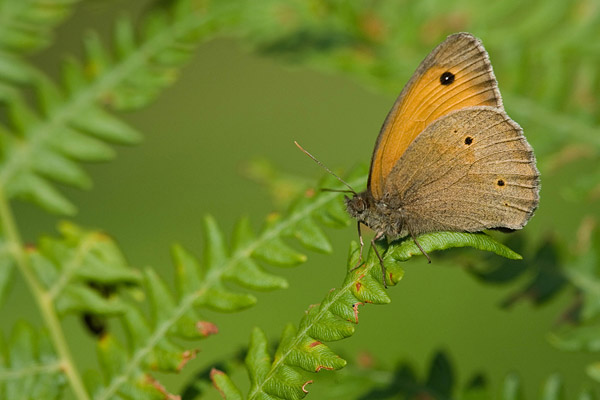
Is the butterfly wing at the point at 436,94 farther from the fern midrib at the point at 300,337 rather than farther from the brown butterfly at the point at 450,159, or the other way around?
the fern midrib at the point at 300,337

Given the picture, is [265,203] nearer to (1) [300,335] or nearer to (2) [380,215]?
(2) [380,215]

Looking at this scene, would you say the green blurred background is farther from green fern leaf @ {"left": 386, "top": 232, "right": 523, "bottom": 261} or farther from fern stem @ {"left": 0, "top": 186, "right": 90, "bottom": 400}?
green fern leaf @ {"left": 386, "top": 232, "right": 523, "bottom": 261}

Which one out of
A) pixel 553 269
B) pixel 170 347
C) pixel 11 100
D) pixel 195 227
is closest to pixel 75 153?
pixel 11 100

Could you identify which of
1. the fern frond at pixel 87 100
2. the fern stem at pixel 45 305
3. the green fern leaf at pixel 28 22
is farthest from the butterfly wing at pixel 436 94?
the green fern leaf at pixel 28 22

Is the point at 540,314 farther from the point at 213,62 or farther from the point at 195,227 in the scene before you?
the point at 213,62

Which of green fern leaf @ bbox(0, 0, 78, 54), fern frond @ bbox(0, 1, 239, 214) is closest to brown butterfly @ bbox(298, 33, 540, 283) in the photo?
fern frond @ bbox(0, 1, 239, 214)

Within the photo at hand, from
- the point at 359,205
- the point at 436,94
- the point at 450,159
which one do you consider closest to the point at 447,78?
the point at 436,94
